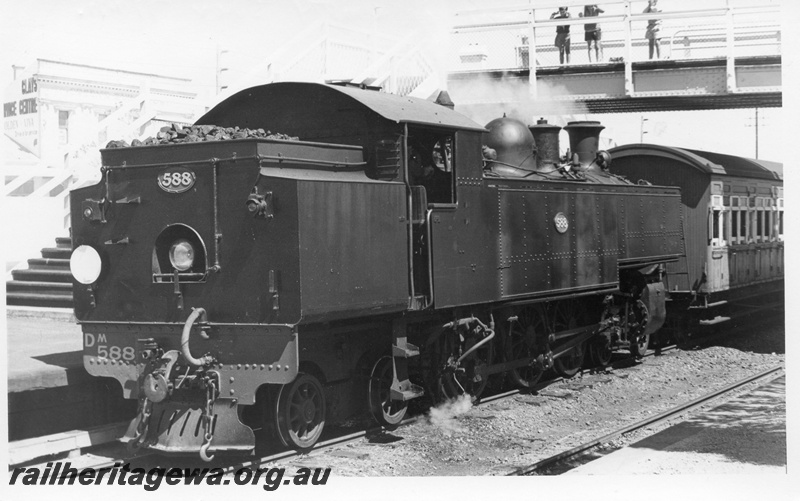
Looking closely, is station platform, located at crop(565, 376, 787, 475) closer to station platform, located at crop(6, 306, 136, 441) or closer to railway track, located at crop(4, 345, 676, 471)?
railway track, located at crop(4, 345, 676, 471)

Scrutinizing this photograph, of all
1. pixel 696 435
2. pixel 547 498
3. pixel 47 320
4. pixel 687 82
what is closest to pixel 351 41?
pixel 687 82

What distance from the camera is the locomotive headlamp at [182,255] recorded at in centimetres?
806

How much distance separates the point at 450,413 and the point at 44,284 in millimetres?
5841

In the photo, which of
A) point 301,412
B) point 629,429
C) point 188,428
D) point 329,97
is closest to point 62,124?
point 329,97

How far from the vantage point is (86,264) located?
837 centimetres

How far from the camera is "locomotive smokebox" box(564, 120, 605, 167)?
14.3 metres

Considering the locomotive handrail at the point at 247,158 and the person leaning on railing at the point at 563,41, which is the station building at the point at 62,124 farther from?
the person leaning on railing at the point at 563,41

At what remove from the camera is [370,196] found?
8422 mm

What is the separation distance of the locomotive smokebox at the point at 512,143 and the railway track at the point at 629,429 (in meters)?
3.31

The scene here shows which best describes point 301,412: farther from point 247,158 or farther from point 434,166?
point 434,166

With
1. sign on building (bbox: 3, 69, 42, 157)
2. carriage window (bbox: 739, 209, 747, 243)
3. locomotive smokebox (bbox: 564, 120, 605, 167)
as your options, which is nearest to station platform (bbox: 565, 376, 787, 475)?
locomotive smokebox (bbox: 564, 120, 605, 167)

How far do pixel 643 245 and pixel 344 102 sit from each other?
700 centimetres

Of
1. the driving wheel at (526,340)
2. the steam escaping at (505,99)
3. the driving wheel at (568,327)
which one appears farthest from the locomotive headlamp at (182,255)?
the steam escaping at (505,99)

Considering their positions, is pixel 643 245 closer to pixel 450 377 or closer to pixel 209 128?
pixel 450 377
